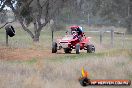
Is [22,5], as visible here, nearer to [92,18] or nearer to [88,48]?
[88,48]

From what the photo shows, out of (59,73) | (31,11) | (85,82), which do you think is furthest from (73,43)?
(31,11)

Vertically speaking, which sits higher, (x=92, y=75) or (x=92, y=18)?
(x=92, y=18)

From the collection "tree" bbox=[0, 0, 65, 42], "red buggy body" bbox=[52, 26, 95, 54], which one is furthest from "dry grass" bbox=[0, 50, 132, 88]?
"tree" bbox=[0, 0, 65, 42]

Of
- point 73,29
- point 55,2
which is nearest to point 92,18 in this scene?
point 55,2

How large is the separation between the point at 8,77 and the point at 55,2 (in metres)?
27.2

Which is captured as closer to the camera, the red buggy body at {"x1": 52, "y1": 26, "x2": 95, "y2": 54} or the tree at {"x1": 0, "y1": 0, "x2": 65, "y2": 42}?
the red buggy body at {"x1": 52, "y1": 26, "x2": 95, "y2": 54}

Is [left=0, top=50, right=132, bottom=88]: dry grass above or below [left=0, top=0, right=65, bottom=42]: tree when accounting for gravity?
below

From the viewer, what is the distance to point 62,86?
1029 cm

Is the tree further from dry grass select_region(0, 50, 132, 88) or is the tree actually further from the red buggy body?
dry grass select_region(0, 50, 132, 88)

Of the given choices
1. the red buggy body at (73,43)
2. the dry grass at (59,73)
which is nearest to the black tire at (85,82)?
the dry grass at (59,73)

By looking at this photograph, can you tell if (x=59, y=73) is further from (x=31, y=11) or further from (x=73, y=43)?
(x=31, y=11)

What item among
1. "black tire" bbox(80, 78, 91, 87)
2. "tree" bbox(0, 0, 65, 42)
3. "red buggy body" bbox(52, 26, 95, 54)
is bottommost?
"black tire" bbox(80, 78, 91, 87)

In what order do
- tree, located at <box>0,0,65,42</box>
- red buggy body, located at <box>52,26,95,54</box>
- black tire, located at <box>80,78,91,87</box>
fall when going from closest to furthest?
black tire, located at <box>80,78,91,87</box> → red buggy body, located at <box>52,26,95,54</box> → tree, located at <box>0,0,65,42</box>

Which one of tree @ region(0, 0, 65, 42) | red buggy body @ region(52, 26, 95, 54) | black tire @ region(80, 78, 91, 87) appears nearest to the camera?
black tire @ region(80, 78, 91, 87)
